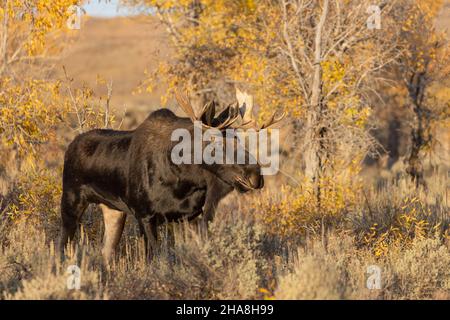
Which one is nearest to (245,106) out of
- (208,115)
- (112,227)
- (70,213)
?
(208,115)

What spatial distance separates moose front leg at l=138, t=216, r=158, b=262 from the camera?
310 inches

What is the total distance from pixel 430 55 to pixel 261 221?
18.0 feet

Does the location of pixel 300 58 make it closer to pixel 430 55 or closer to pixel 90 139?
pixel 430 55

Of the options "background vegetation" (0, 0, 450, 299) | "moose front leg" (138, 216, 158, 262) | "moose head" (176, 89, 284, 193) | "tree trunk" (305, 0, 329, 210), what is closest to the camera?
"background vegetation" (0, 0, 450, 299)

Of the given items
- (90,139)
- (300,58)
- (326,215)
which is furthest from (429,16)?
(90,139)

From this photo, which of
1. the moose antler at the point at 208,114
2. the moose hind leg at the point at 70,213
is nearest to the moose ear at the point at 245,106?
the moose antler at the point at 208,114

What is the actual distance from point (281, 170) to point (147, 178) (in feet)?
13.0

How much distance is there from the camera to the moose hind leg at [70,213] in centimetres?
868

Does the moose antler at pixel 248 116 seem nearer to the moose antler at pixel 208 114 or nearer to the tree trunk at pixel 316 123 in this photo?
the moose antler at pixel 208 114

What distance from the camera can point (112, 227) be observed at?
29.0 feet

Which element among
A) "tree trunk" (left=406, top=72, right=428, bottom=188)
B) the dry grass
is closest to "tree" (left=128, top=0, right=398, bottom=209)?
"tree trunk" (left=406, top=72, right=428, bottom=188)

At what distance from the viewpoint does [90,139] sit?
8867mm

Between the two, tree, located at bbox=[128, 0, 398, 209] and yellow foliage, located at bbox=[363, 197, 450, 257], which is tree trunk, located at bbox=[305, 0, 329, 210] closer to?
tree, located at bbox=[128, 0, 398, 209]

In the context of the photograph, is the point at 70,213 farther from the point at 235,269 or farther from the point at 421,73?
the point at 421,73
